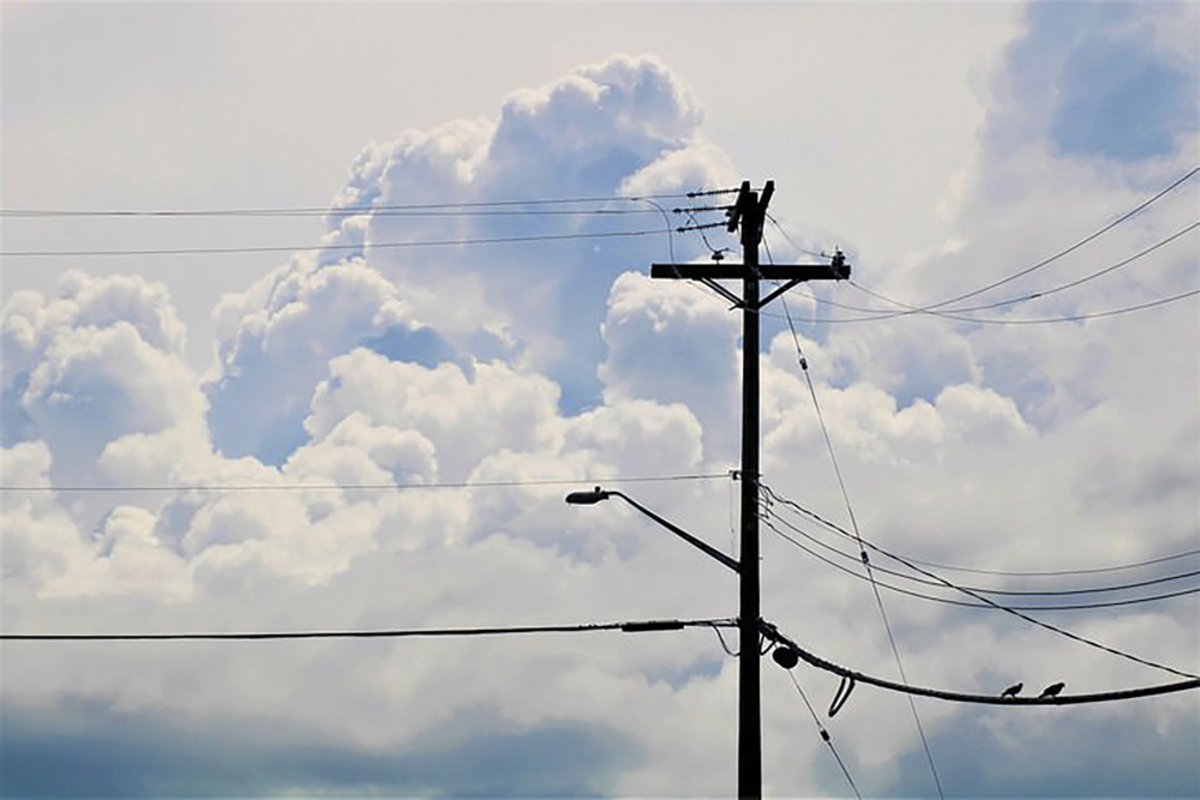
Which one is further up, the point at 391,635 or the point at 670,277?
the point at 670,277

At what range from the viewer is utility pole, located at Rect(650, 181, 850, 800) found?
26.2m

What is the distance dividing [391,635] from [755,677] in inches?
272

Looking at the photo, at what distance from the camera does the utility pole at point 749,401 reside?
26.2 m

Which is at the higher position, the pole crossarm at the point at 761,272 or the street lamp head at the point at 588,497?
the pole crossarm at the point at 761,272

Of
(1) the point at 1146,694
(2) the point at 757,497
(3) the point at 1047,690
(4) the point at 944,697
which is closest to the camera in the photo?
(1) the point at 1146,694

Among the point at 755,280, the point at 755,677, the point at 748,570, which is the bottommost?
the point at 755,677

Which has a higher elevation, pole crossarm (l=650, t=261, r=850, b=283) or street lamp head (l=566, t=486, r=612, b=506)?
pole crossarm (l=650, t=261, r=850, b=283)

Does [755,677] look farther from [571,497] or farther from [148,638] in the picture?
[148,638]

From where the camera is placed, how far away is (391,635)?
2900 centimetres

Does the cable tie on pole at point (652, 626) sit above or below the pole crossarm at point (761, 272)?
below

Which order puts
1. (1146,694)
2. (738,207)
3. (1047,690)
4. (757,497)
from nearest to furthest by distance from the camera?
(1146,694), (1047,690), (757,497), (738,207)

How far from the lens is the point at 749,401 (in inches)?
1112

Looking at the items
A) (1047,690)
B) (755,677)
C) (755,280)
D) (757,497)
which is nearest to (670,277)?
(755,280)

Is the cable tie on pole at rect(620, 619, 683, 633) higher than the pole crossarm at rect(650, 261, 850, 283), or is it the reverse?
the pole crossarm at rect(650, 261, 850, 283)
